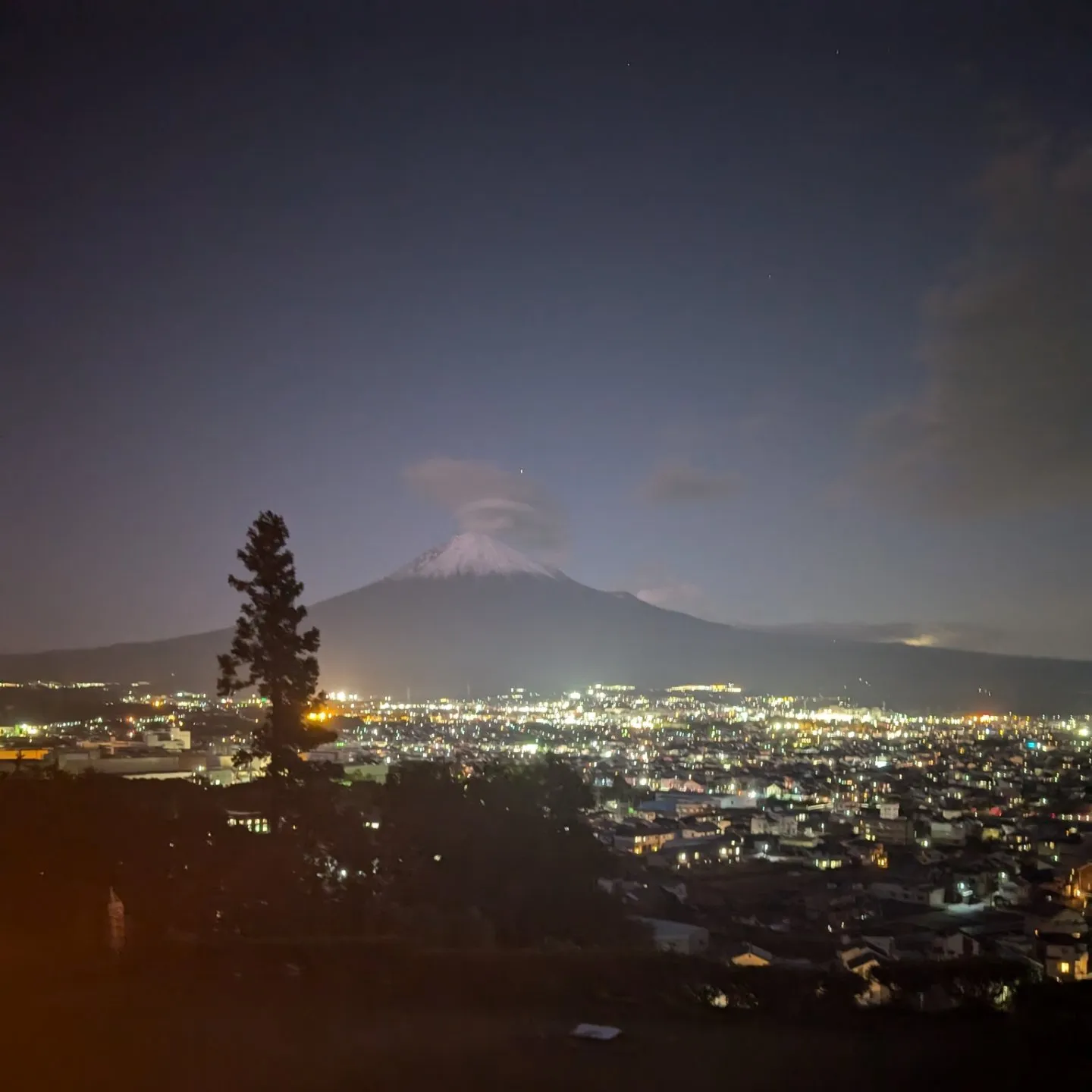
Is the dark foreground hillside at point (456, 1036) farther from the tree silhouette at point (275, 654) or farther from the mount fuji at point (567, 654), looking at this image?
the mount fuji at point (567, 654)

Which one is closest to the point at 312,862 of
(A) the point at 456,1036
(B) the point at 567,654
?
(A) the point at 456,1036

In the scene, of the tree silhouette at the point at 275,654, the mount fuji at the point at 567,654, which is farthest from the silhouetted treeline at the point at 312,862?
the mount fuji at the point at 567,654

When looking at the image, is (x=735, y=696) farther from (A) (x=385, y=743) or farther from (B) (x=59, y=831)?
(B) (x=59, y=831)

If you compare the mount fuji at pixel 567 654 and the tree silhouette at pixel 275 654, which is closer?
the tree silhouette at pixel 275 654

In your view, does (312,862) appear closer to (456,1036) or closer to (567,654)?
(456,1036)

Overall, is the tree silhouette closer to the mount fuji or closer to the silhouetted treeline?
the silhouetted treeline

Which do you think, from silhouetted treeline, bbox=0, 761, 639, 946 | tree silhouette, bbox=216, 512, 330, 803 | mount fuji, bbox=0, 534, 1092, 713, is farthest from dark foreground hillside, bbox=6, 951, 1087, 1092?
mount fuji, bbox=0, 534, 1092, 713
